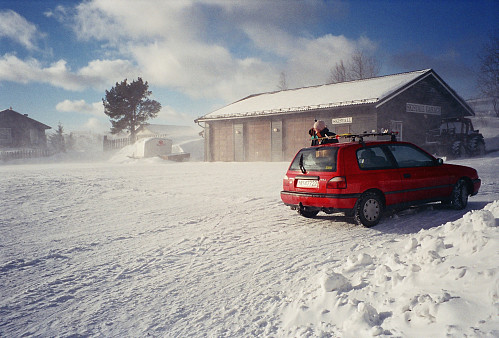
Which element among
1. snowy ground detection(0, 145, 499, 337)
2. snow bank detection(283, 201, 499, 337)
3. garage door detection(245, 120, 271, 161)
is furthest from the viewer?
garage door detection(245, 120, 271, 161)

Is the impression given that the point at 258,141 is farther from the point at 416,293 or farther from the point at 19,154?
the point at 19,154

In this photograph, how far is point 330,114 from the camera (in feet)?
67.9

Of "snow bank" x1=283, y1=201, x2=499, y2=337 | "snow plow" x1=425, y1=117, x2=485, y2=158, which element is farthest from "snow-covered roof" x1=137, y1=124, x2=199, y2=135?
"snow bank" x1=283, y1=201, x2=499, y2=337

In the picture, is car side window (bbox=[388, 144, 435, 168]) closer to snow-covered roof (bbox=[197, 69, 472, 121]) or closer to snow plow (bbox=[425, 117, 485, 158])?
snow-covered roof (bbox=[197, 69, 472, 121])

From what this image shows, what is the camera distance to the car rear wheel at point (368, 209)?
5.27 metres

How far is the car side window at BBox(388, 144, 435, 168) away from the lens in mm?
5912

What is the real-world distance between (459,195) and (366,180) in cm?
257

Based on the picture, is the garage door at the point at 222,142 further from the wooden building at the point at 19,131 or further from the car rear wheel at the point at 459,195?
the wooden building at the point at 19,131

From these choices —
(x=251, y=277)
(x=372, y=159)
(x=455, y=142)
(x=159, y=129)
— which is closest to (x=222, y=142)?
(x=455, y=142)

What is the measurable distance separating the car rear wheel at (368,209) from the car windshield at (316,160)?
2.37 feet

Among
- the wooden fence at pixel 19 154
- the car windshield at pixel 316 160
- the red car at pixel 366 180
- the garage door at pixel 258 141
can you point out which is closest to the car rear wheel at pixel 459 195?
the red car at pixel 366 180

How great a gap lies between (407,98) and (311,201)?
18161 mm

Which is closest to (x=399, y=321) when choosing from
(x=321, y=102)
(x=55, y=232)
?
(x=55, y=232)

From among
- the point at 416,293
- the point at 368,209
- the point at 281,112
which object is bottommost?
the point at 416,293
